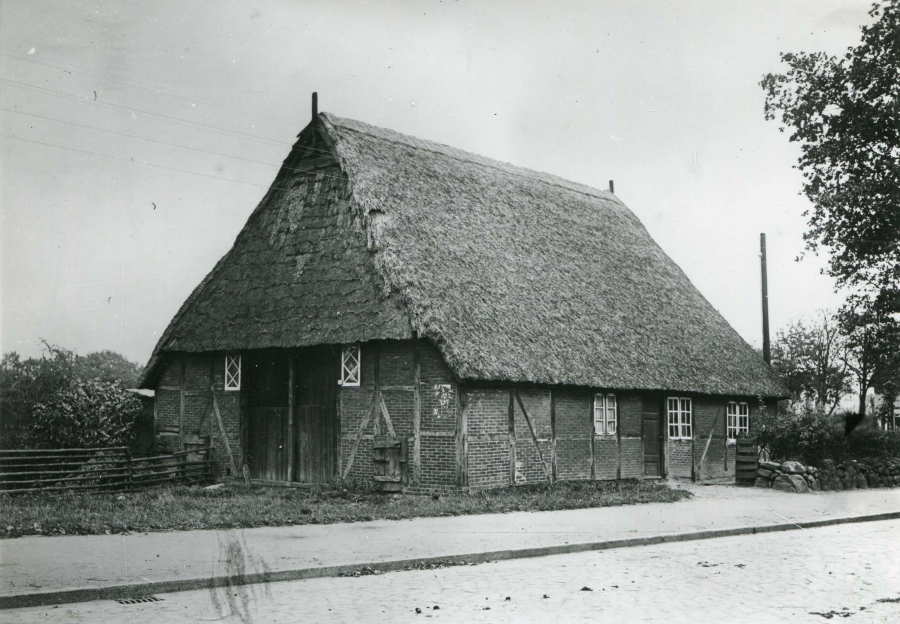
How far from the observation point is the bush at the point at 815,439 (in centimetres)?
2245

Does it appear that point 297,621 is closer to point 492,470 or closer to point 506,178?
point 492,470

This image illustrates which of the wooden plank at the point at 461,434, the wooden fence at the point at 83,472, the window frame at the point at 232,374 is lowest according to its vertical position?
the wooden fence at the point at 83,472

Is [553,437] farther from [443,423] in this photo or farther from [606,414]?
[443,423]

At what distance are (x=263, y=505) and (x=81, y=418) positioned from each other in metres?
8.69

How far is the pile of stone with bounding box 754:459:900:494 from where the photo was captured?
21109 millimetres

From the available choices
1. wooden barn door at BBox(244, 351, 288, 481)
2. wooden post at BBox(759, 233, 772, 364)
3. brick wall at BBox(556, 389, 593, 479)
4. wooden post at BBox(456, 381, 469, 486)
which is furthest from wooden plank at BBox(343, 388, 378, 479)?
wooden post at BBox(759, 233, 772, 364)

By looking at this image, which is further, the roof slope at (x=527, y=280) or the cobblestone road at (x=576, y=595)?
the roof slope at (x=527, y=280)

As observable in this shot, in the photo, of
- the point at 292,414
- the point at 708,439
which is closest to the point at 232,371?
the point at 292,414

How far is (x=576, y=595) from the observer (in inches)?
324

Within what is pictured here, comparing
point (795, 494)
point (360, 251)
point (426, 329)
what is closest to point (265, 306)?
point (360, 251)

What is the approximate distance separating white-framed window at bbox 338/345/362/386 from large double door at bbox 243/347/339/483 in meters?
0.49

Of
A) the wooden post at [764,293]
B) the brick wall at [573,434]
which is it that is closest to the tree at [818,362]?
the wooden post at [764,293]

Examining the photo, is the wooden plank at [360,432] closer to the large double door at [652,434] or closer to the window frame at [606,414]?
the window frame at [606,414]

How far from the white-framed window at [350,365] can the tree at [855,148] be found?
1359 centimetres
